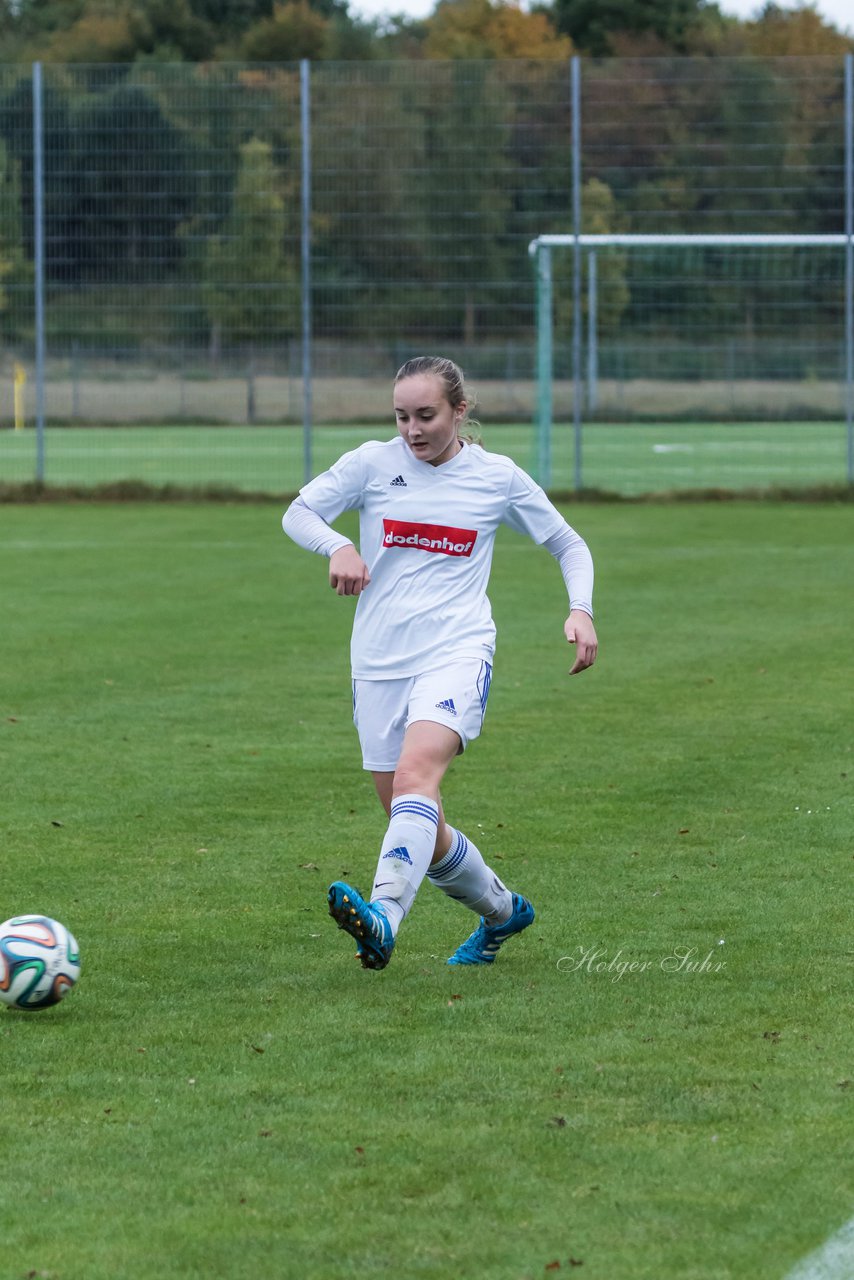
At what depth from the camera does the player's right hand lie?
4.88 metres

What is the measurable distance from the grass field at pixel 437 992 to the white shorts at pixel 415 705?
631mm

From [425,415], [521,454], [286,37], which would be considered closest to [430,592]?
[425,415]

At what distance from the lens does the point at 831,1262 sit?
10.9 feet

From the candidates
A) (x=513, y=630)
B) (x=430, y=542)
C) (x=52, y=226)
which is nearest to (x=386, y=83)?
(x=52, y=226)

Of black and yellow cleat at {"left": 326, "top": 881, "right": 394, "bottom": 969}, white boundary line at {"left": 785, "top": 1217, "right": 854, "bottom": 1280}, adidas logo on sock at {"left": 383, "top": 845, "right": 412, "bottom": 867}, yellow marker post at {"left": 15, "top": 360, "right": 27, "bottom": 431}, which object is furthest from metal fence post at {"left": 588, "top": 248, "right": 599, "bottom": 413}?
white boundary line at {"left": 785, "top": 1217, "right": 854, "bottom": 1280}

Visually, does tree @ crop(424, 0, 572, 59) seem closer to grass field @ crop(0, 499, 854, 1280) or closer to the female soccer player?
grass field @ crop(0, 499, 854, 1280)

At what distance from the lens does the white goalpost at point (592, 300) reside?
23703 millimetres

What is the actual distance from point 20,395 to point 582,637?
70.6ft

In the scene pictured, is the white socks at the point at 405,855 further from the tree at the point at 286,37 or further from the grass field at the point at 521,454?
the tree at the point at 286,37

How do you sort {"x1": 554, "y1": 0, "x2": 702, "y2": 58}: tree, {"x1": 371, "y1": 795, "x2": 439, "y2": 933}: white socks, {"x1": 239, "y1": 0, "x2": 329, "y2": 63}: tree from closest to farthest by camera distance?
{"x1": 371, "y1": 795, "x2": 439, "y2": 933}: white socks
{"x1": 239, "y1": 0, "x2": 329, "y2": 63}: tree
{"x1": 554, "y1": 0, "x2": 702, "y2": 58}: tree

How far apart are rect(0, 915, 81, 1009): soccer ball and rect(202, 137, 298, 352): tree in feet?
65.2

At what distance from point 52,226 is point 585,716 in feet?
54.2

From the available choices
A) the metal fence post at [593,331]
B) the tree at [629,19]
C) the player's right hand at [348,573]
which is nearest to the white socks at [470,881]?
the player's right hand at [348,573]

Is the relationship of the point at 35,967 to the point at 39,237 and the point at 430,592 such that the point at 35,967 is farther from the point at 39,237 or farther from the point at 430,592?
the point at 39,237
